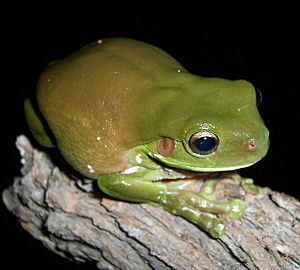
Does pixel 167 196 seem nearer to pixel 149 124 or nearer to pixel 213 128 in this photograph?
pixel 149 124

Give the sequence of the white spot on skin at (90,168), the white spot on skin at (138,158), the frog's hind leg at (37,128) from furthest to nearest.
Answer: the frog's hind leg at (37,128), the white spot on skin at (90,168), the white spot on skin at (138,158)

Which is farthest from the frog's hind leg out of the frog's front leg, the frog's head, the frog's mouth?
the frog's head

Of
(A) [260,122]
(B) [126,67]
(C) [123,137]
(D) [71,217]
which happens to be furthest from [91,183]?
(A) [260,122]

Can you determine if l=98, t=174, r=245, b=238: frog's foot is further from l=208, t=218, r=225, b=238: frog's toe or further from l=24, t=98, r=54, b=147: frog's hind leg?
l=24, t=98, r=54, b=147: frog's hind leg

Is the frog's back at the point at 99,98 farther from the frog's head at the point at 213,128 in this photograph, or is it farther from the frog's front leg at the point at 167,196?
the frog's head at the point at 213,128

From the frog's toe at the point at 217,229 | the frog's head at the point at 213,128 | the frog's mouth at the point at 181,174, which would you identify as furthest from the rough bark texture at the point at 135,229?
the frog's head at the point at 213,128

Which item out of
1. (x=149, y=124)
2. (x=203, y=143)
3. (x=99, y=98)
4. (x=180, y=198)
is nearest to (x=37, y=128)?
(x=99, y=98)
